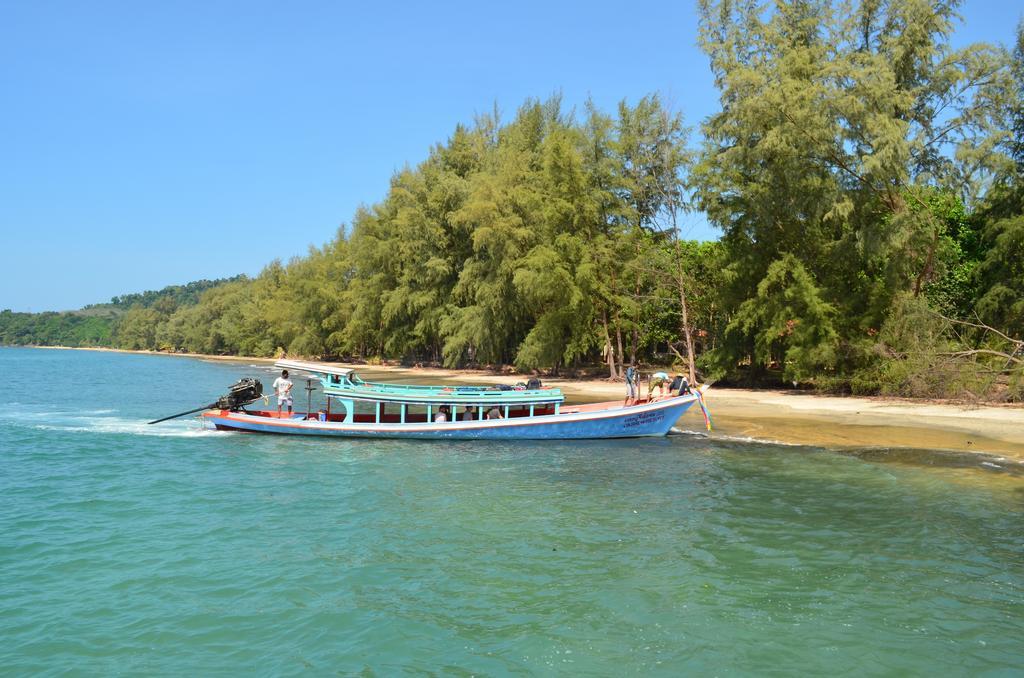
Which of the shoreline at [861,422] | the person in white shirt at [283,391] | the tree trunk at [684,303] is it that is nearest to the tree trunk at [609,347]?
the tree trunk at [684,303]

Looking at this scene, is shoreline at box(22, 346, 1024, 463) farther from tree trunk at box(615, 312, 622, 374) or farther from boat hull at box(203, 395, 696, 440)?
tree trunk at box(615, 312, 622, 374)

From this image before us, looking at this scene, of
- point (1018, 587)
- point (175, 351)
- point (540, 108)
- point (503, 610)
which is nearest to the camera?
point (503, 610)

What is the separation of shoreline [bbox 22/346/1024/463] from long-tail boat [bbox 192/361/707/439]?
2.81 meters

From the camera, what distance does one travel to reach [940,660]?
8.28m

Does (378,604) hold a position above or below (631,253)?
below

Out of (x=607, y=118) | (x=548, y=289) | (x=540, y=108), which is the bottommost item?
(x=548, y=289)

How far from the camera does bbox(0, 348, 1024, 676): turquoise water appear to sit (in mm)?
8523

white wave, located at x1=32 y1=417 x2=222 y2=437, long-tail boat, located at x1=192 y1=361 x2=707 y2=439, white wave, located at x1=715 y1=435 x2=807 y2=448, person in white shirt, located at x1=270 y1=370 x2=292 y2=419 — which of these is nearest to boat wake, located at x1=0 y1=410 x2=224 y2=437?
white wave, located at x1=32 y1=417 x2=222 y2=437

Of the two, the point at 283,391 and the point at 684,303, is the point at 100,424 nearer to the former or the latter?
the point at 283,391

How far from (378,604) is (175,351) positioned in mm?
147859

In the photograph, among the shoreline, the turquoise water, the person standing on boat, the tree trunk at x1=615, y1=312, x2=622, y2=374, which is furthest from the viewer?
the tree trunk at x1=615, y1=312, x2=622, y2=374

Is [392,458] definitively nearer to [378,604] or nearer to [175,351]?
[378,604]

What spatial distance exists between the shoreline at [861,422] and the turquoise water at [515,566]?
2.35 metres

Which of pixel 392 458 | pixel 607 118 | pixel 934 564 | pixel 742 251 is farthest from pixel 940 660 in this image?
pixel 607 118
